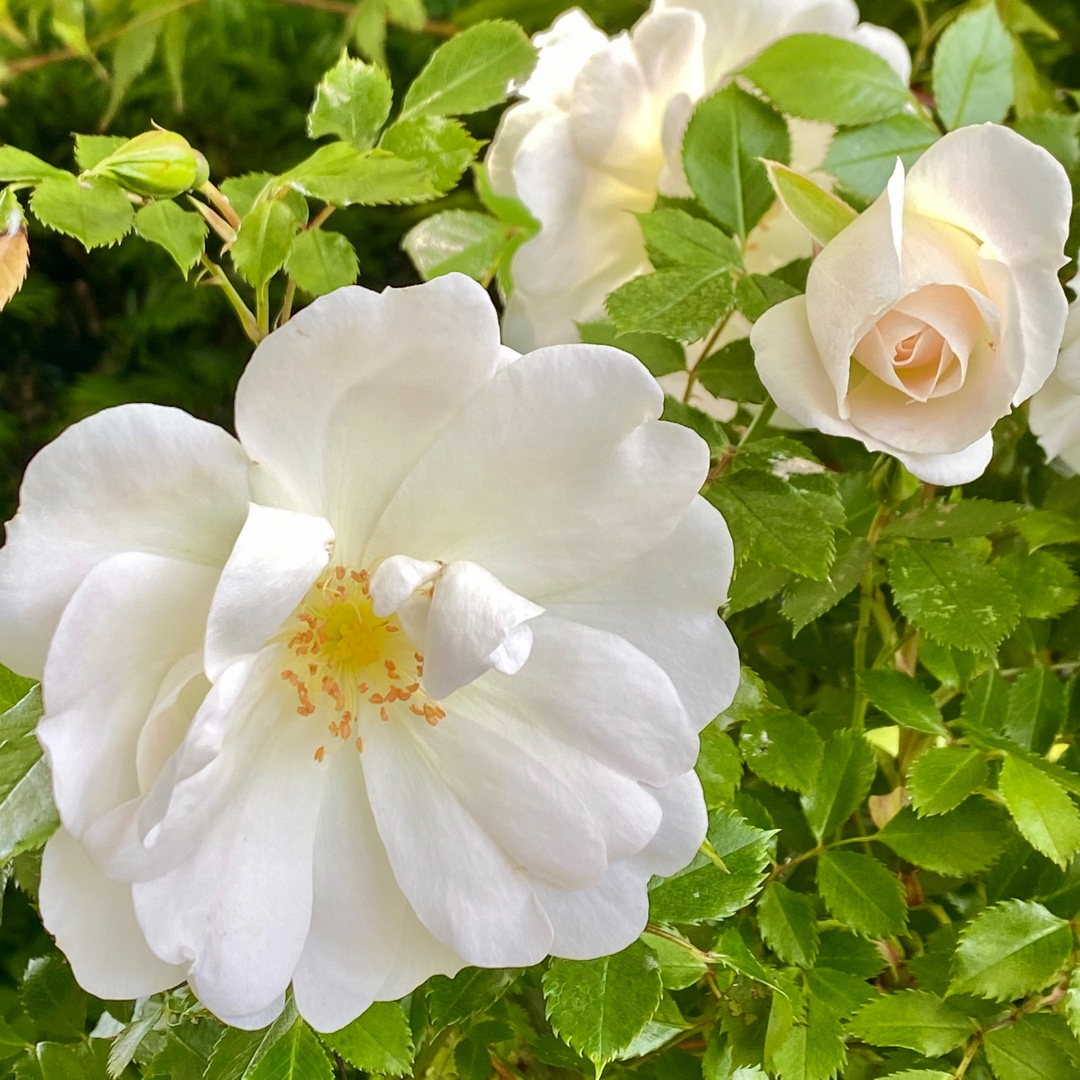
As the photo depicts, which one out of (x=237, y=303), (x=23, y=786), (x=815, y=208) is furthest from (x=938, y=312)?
(x=23, y=786)

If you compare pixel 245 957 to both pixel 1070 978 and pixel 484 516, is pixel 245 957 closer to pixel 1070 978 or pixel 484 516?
pixel 484 516

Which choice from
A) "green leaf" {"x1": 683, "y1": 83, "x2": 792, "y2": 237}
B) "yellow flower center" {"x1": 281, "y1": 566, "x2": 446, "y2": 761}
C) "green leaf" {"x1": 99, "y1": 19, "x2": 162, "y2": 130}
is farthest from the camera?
"green leaf" {"x1": 99, "y1": 19, "x2": 162, "y2": 130}

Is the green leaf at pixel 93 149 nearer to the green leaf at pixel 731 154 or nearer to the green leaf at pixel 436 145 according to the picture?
the green leaf at pixel 436 145

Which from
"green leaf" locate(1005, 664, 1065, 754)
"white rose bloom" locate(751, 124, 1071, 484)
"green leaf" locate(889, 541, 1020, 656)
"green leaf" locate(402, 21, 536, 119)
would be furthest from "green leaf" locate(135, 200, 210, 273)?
"green leaf" locate(1005, 664, 1065, 754)

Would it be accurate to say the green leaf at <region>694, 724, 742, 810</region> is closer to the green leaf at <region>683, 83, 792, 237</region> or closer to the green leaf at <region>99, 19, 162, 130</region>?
the green leaf at <region>683, 83, 792, 237</region>

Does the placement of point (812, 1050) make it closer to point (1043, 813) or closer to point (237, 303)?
point (1043, 813)

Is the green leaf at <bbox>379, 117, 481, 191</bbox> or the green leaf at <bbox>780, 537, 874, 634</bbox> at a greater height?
the green leaf at <bbox>379, 117, 481, 191</bbox>

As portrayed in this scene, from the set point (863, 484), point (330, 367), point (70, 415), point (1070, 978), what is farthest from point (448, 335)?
point (70, 415)
